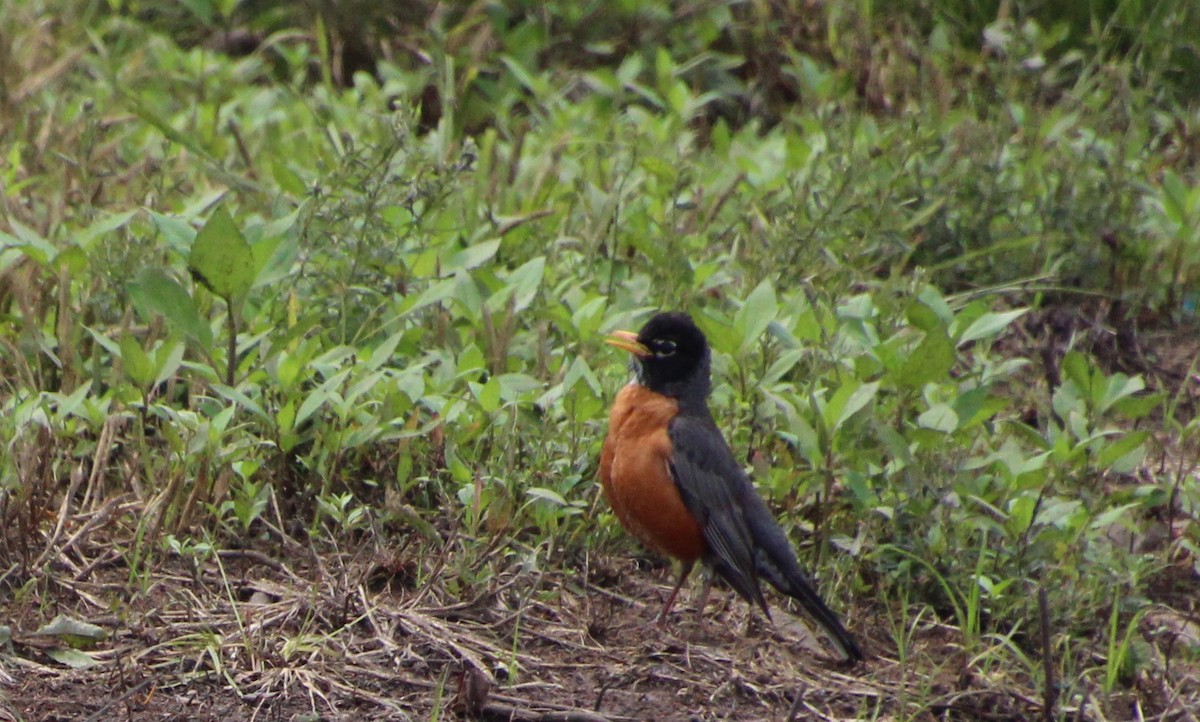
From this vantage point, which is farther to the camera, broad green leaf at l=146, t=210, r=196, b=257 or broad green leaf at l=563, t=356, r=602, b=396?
broad green leaf at l=146, t=210, r=196, b=257

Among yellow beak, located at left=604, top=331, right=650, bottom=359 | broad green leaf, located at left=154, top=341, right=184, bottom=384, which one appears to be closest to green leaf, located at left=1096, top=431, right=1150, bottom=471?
yellow beak, located at left=604, top=331, right=650, bottom=359

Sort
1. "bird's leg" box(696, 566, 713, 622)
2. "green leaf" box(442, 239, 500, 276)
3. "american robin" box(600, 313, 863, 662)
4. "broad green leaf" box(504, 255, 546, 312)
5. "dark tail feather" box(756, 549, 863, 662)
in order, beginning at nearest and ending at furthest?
"dark tail feather" box(756, 549, 863, 662)
"american robin" box(600, 313, 863, 662)
"bird's leg" box(696, 566, 713, 622)
"broad green leaf" box(504, 255, 546, 312)
"green leaf" box(442, 239, 500, 276)

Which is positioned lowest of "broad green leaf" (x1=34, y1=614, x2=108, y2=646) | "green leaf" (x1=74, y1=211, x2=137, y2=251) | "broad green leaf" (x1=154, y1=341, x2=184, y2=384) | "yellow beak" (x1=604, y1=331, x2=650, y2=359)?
"yellow beak" (x1=604, y1=331, x2=650, y2=359)

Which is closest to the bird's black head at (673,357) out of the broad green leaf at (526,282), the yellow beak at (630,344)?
the yellow beak at (630,344)

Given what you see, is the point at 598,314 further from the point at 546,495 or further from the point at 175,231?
the point at 175,231

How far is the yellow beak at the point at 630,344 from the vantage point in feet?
14.9

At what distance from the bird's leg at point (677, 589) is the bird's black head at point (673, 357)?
1.60ft

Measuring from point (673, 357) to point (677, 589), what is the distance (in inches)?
26.1

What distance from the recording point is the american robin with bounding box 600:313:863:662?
412 cm

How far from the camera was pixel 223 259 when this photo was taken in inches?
172

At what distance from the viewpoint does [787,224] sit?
5176 millimetres

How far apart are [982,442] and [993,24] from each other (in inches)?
127

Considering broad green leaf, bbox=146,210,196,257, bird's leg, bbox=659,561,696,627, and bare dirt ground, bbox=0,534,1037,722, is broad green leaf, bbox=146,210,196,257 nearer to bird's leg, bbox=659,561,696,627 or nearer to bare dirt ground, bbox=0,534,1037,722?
bare dirt ground, bbox=0,534,1037,722

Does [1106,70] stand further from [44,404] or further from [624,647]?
[44,404]
